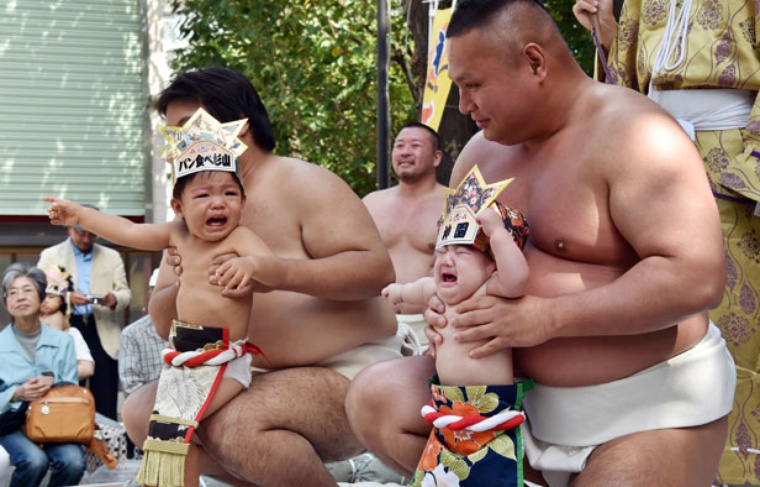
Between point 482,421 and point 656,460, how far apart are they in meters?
0.35

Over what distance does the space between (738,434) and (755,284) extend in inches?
15.8

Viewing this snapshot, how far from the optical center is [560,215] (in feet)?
7.47

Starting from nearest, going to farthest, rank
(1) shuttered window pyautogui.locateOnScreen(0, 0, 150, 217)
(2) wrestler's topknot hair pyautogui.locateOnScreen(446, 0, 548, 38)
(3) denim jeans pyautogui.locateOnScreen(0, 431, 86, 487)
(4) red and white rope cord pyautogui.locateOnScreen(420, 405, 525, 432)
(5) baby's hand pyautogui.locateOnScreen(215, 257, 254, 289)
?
(4) red and white rope cord pyautogui.locateOnScreen(420, 405, 525, 432)
(2) wrestler's topknot hair pyautogui.locateOnScreen(446, 0, 548, 38)
(5) baby's hand pyautogui.locateOnScreen(215, 257, 254, 289)
(3) denim jeans pyautogui.locateOnScreen(0, 431, 86, 487)
(1) shuttered window pyautogui.locateOnScreen(0, 0, 150, 217)

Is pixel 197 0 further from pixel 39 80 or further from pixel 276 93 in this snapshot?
pixel 39 80

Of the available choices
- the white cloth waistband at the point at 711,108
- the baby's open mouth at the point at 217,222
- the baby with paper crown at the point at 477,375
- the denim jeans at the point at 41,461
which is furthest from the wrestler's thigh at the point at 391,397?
the denim jeans at the point at 41,461

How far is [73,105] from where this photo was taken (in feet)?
42.5

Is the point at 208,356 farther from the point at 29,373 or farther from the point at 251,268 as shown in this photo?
the point at 29,373

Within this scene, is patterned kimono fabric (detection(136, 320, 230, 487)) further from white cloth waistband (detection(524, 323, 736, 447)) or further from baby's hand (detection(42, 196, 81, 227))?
white cloth waistband (detection(524, 323, 736, 447))

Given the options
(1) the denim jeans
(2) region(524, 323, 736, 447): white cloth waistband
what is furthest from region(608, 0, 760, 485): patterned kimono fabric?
(1) the denim jeans

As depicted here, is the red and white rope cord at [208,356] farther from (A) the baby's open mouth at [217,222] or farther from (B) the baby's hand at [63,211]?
(B) the baby's hand at [63,211]

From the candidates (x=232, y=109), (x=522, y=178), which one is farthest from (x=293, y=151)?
(x=522, y=178)

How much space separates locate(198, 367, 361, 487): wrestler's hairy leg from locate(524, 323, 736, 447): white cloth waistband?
0.76 metres

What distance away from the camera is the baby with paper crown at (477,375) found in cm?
220

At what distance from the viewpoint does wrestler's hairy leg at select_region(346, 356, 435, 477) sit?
2426 mm
